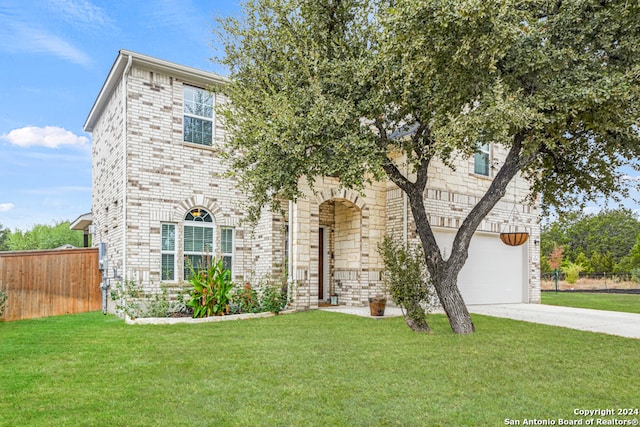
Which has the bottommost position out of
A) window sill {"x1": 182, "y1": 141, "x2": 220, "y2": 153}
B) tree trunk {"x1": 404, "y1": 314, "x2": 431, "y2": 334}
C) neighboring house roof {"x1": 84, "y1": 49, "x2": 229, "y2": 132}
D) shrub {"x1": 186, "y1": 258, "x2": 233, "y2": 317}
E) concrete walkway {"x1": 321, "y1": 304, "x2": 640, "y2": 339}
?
concrete walkway {"x1": 321, "y1": 304, "x2": 640, "y2": 339}

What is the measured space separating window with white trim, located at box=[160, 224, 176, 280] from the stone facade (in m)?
0.07

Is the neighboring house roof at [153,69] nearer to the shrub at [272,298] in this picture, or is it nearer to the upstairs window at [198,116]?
the upstairs window at [198,116]

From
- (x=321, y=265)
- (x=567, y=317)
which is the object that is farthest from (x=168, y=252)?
(x=567, y=317)

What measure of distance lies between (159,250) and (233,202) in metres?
2.23

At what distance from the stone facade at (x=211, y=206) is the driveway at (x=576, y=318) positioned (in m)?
2.66

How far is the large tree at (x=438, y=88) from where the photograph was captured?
6129 mm

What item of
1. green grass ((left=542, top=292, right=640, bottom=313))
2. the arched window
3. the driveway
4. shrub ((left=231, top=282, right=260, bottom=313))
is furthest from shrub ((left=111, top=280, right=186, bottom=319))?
green grass ((left=542, top=292, right=640, bottom=313))

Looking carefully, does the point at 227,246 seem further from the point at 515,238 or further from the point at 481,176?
the point at 481,176

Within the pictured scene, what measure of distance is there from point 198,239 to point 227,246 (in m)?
0.79

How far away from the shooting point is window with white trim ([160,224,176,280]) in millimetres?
10570

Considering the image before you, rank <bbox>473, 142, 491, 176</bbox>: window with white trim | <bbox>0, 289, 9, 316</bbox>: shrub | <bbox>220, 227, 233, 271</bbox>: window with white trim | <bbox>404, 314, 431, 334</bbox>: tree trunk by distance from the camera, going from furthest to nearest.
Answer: <bbox>473, 142, 491, 176</bbox>: window with white trim < <bbox>220, 227, 233, 271</bbox>: window with white trim < <bbox>0, 289, 9, 316</bbox>: shrub < <bbox>404, 314, 431, 334</bbox>: tree trunk

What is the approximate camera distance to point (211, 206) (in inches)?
443

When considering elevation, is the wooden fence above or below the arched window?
below

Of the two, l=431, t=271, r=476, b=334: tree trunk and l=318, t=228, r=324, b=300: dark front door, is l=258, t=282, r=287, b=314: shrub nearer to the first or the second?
l=318, t=228, r=324, b=300: dark front door
